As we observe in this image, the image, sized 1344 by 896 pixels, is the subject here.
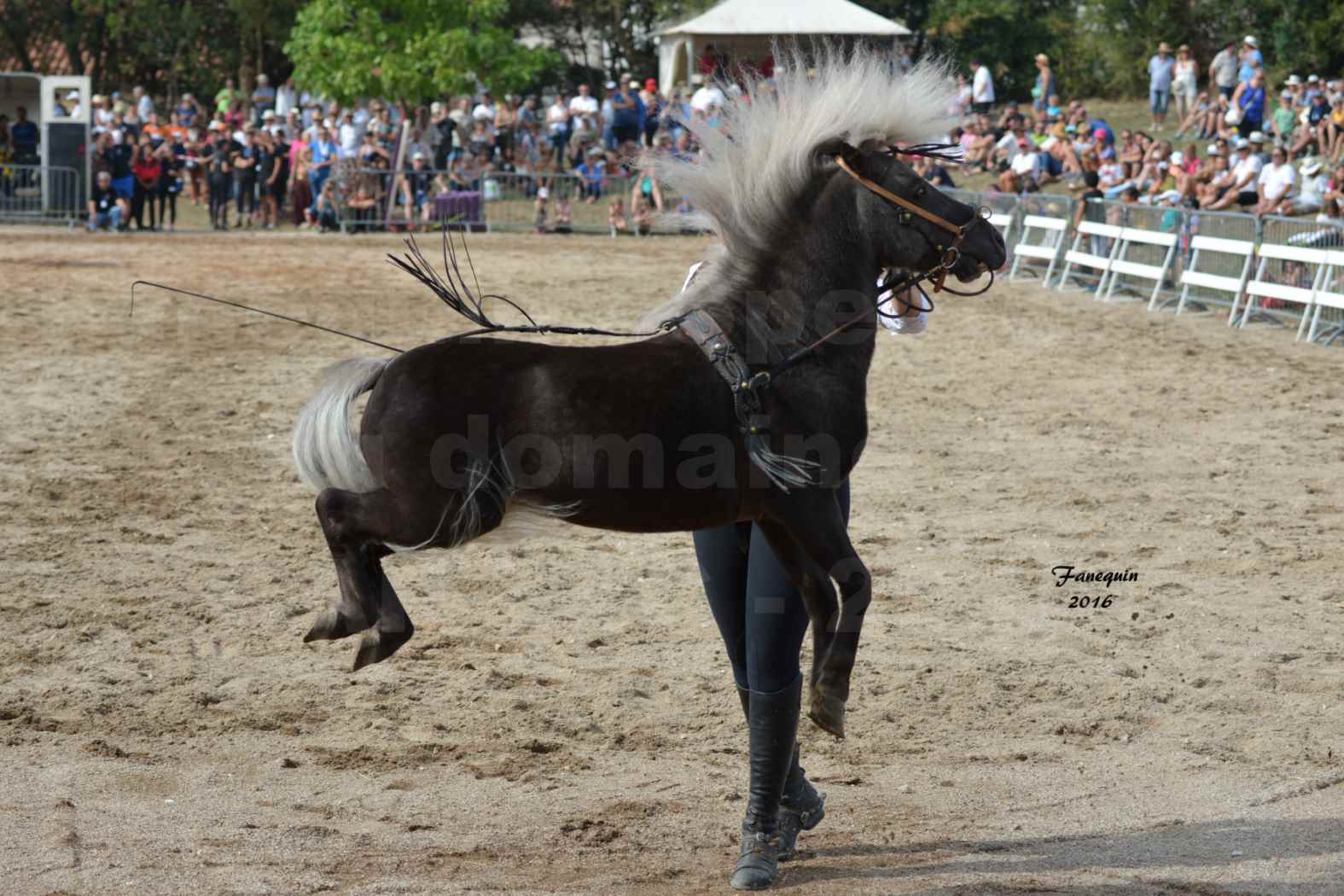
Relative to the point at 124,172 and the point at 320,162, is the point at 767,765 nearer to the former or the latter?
the point at 320,162

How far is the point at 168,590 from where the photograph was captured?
6.59 metres

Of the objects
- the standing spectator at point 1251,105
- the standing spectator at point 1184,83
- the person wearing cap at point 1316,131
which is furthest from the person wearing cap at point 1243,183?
the standing spectator at point 1184,83

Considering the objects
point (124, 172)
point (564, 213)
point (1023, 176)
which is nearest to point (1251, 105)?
point (1023, 176)

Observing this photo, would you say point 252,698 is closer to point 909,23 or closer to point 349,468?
point 349,468

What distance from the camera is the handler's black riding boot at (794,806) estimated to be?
4234 millimetres

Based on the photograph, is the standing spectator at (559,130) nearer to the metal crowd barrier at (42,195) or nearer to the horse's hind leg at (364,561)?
the metal crowd barrier at (42,195)

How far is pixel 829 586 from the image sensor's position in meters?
3.84

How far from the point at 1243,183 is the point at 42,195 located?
16982 millimetres

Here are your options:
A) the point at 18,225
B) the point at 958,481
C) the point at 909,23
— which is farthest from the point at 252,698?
the point at 909,23

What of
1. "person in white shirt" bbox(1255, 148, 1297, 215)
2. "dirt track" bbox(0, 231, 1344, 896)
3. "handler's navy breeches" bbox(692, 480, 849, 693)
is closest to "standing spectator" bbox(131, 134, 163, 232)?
"dirt track" bbox(0, 231, 1344, 896)

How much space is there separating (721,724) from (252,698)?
5.48ft

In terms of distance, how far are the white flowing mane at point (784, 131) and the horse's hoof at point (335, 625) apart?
4.43ft

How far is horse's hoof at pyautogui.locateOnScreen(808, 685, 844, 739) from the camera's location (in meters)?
3.83

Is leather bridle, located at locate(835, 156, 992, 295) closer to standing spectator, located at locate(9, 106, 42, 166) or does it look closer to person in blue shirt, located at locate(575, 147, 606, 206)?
person in blue shirt, located at locate(575, 147, 606, 206)
